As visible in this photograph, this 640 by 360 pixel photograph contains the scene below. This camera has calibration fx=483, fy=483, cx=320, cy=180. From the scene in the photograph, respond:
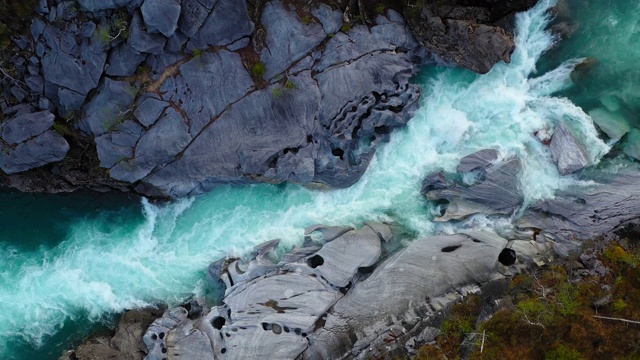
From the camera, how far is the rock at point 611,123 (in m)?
19.8

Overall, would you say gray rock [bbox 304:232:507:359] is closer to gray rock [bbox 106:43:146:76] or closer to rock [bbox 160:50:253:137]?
rock [bbox 160:50:253:137]

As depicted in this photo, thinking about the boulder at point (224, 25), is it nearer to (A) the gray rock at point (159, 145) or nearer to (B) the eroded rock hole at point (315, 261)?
(A) the gray rock at point (159, 145)

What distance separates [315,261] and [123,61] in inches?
440

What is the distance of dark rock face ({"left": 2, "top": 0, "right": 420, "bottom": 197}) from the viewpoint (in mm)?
18953

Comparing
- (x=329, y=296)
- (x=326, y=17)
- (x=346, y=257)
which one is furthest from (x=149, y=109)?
(x=329, y=296)

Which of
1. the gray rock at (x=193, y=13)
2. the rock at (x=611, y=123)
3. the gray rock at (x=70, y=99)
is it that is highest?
the gray rock at (x=193, y=13)

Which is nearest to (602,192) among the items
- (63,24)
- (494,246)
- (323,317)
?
(494,246)

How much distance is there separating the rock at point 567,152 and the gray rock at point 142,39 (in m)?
16.3

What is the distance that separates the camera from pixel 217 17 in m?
18.7

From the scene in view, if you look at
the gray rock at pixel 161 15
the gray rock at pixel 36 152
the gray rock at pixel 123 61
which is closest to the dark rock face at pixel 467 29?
the gray rock at pixel 161 15

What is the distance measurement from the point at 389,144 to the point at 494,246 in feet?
20.0

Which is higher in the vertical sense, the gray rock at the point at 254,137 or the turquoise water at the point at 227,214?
the gray rock at the point at 254,137

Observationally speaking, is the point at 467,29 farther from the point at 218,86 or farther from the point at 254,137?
the point at 218,86

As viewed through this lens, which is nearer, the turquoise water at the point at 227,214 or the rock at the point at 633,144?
the rock at the point at 633,144
